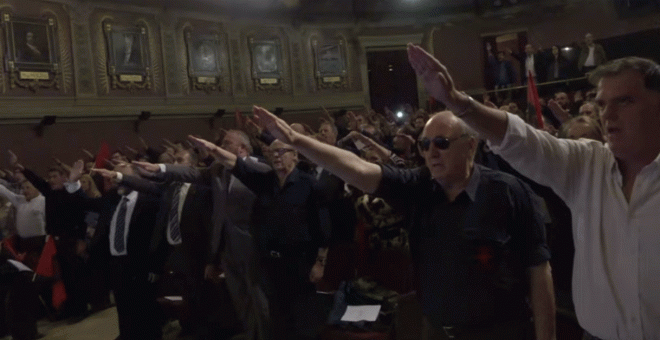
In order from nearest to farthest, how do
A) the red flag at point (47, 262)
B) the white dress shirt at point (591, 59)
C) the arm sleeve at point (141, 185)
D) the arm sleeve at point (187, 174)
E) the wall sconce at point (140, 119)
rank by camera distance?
the arm sleeve at point (187, 174)
the arm sleeve at point (141, 185)
the red flag at point (47, 262)
the white dress shirt at point (591, 59)
the wall sconce at point (140, 119)

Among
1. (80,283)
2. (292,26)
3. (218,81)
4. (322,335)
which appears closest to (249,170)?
(322,335)

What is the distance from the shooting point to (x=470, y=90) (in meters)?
17.2

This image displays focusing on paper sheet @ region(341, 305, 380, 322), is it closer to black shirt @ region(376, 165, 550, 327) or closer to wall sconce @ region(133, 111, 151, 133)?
black shirt @ region(376, 165, 550, 327)

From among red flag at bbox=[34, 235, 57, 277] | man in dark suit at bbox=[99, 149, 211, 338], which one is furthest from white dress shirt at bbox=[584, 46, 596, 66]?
red flag at bbox=[34, 235, 57, 277]

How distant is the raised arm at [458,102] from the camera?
65.8 inches

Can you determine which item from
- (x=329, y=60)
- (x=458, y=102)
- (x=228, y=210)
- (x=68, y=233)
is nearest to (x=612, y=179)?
(x=458, y=102)

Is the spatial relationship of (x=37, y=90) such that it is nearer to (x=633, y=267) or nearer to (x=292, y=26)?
(x=292, y=26)

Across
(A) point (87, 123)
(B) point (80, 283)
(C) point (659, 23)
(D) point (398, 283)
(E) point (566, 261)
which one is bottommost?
(B) point (80, 283)

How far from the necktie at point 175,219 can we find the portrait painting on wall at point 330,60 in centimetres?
1047

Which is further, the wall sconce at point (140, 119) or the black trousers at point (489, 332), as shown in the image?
the wall sconce at point (140, 119)

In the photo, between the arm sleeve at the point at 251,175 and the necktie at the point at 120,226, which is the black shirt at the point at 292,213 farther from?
the necktie at the point at 120,226

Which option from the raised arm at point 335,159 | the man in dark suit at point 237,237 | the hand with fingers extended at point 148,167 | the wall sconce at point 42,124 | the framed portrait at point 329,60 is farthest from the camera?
the framed portrait at point 329,60

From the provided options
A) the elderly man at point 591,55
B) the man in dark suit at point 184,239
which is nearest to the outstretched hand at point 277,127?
the man in dark suit at point 184,239

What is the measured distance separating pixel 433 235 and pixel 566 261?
116 centimetres
